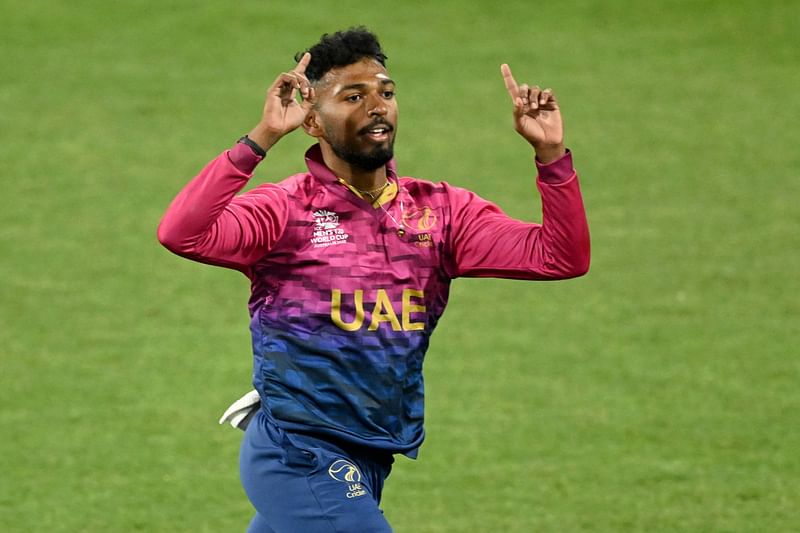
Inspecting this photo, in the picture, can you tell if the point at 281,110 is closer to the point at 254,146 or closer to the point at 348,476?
the point at 254,146

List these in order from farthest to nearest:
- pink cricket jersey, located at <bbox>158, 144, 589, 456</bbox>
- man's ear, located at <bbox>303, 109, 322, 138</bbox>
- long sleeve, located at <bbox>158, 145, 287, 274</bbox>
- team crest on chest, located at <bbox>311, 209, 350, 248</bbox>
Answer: man's ear, located at <bbox>303, 109, 322, 138</bbox> → team crest on chest, located at <bbox>311, 209, 350, 248</bbox> → pink cricket jersey, located at <bbox>158, 144, 589, 456</bbox> → long sleeve, located at <bbox>158, 145, 287, 274</bbox>

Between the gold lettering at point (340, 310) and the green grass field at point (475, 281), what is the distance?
2.64m

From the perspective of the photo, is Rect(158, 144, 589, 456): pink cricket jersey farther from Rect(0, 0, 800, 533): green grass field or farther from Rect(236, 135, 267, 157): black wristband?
Rect(0, 0, 800, 533): green grass field

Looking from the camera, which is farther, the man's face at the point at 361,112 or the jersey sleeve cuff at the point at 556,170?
the man's face at the point at 361,112

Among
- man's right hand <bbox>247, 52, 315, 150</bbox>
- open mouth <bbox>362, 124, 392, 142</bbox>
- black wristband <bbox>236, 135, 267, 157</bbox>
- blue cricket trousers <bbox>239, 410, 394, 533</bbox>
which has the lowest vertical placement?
blue cricket trousers <bbox>239, 410, 394, 533</bbox>

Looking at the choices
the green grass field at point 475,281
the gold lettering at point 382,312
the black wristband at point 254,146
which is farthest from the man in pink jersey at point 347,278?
the green grass field at point 475,281

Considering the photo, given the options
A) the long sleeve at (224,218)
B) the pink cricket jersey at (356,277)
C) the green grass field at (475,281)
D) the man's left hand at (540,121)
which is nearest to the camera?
the long sleeve at (224,218)

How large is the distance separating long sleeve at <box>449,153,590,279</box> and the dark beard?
1.09 ft

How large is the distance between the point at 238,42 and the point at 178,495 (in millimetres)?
7592

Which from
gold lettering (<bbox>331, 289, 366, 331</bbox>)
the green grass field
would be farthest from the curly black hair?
the green grass field

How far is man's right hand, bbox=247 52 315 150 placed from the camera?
14.9 feet

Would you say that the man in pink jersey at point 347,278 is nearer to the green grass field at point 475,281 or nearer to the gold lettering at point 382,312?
the gold lettering at point 382,312

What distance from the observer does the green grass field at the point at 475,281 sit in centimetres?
774

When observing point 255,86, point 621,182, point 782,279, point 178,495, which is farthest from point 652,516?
point 255,86
